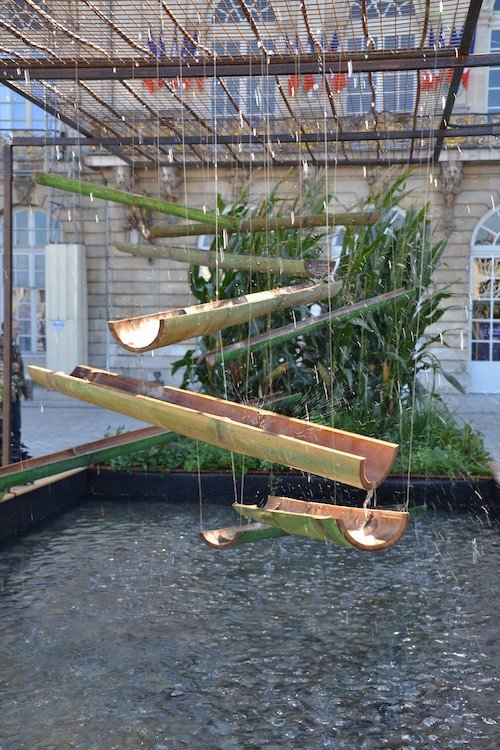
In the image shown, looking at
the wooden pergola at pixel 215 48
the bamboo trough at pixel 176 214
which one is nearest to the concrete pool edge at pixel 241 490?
the wooden pergola at pixel 215 48

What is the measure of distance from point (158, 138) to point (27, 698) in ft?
19.9

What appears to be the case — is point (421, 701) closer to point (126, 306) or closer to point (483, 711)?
point (483, 711)

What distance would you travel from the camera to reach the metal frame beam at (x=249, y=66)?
618cm

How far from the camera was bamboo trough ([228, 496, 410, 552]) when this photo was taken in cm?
365

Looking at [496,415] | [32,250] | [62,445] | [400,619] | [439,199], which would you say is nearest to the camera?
[400,619]

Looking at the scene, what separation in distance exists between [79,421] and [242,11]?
805 centimetres

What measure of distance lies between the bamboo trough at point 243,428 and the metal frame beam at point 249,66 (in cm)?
282

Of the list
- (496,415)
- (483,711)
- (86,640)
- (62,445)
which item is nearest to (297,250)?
(62,445)

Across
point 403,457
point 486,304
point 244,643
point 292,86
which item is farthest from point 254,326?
point 486,304

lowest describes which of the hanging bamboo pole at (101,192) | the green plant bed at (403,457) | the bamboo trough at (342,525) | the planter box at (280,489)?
the planter box at (280,489)

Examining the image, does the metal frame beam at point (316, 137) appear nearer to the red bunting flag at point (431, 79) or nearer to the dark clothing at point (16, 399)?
the red bunting flag at point (431, 79)

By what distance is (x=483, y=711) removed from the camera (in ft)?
12.9

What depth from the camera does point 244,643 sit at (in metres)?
4.66

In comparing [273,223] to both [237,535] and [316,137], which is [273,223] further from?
[316,137]
